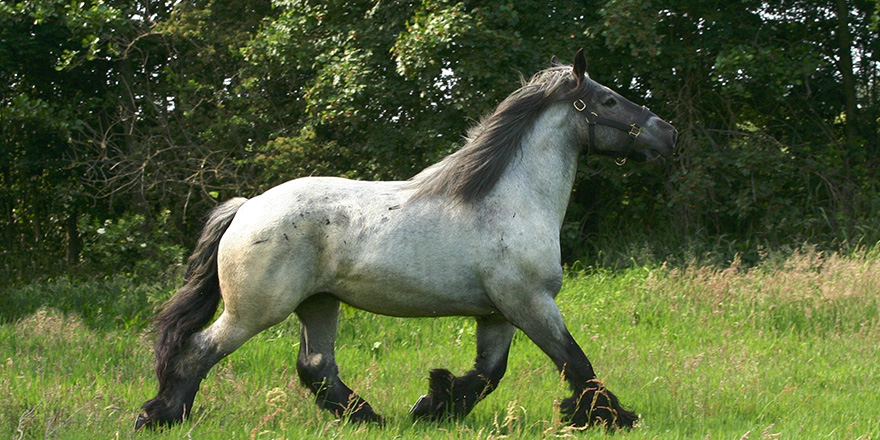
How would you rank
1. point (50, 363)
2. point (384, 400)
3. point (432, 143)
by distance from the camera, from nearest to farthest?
point (384, 400)
point (50, 363)
point (432, 143)

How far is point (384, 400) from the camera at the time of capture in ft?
18.7

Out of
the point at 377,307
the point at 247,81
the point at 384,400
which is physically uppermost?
the point at 247,81

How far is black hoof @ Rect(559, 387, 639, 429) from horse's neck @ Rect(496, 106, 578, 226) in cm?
101

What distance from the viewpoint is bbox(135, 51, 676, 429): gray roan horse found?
475 centimetres

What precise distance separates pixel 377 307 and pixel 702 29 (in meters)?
8.30

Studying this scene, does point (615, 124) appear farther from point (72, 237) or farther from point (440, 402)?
point (72, 237)

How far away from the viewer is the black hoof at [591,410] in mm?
4785

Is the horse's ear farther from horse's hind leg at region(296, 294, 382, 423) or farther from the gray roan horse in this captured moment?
horse's hind leg at region(296, 294, 382, 423)

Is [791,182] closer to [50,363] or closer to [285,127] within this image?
[285,127]

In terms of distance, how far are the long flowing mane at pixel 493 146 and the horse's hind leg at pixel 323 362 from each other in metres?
1.01

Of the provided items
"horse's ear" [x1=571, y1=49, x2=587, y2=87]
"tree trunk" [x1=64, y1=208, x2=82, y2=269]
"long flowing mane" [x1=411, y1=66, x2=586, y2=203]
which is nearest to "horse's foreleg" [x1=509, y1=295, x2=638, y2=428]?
"long flowing mane" [x1=411, y1=66, x2=586, y2=203]

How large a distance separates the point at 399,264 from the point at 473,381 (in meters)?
0.92

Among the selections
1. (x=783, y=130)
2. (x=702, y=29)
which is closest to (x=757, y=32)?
(x=702, y=29)

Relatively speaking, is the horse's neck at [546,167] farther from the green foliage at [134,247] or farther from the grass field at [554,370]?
the green foliage at [134,247]
